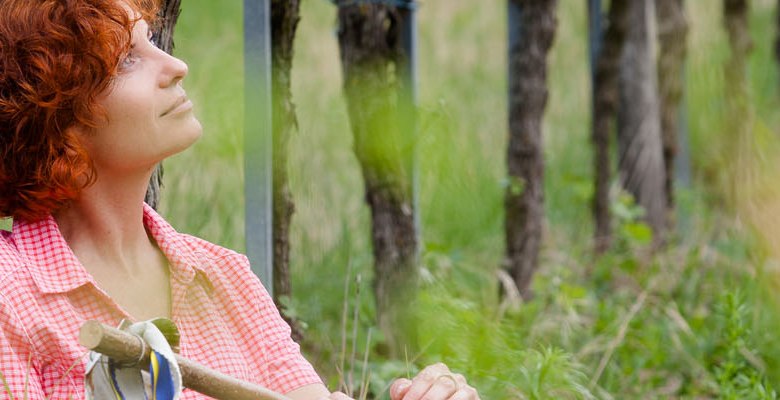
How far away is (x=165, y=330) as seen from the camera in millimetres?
1578

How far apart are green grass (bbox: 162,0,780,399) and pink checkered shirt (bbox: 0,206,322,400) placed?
0.31m

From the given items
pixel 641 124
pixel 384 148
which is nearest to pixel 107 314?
pixel 384 148

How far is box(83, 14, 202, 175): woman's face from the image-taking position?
1.82 m

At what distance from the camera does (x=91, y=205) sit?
1.85 m

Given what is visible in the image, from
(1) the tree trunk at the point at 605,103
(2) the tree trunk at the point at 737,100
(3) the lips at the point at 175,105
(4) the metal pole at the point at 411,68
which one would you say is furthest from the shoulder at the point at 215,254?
(1) the tree trunk at the point at 605,103

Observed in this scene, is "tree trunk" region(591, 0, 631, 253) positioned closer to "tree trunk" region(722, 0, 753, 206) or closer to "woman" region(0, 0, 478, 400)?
"tree trunk" region(722, 0, 753, 206)

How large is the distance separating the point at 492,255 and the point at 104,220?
320 centimetres

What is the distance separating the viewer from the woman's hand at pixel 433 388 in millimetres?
1760

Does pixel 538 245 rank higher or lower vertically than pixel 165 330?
lower

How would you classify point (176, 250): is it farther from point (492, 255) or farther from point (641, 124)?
point (641, 124)

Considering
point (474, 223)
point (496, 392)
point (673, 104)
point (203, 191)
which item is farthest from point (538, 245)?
point (673, 104)

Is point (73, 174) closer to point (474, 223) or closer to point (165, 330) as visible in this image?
point (165, 330)

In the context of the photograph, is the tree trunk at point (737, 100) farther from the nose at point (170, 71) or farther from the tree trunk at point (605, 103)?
the nose at point (170, 71)

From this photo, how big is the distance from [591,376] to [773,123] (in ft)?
14.6
